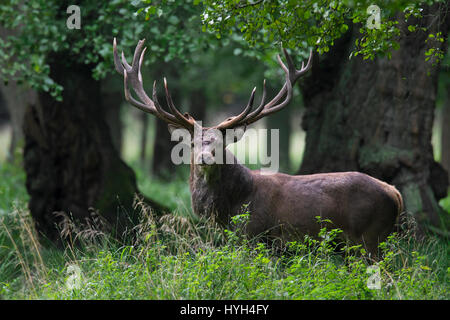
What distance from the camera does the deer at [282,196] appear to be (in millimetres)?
6227

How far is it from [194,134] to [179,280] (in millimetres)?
2166

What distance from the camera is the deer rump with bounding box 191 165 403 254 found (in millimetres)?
6227

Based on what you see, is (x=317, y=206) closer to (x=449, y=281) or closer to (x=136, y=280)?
(x=449, y=281)

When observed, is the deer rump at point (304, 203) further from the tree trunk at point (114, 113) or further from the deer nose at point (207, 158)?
the tree trunk at point (114, 113)

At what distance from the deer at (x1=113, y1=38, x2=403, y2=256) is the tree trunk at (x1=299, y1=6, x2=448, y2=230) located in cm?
141

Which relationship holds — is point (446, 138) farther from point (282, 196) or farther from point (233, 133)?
point (233, 133)

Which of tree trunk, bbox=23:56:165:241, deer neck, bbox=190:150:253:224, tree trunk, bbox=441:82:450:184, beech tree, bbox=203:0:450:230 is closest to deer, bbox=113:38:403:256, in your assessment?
deer neck, bbox=190:150:253:224

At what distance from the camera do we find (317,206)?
632 centimetres

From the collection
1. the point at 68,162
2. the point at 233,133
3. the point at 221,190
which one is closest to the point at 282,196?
the point at 221,190

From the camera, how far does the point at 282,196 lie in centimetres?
652

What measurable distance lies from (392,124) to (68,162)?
15.9 feet

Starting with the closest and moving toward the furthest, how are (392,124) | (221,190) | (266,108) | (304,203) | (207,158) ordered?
(207,158) → (304,203) → (221,190) → (266,108) → (392,124)

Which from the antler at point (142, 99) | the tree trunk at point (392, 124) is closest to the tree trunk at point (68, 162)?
the antler at point (142, 99)

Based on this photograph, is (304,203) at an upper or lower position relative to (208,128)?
lower
